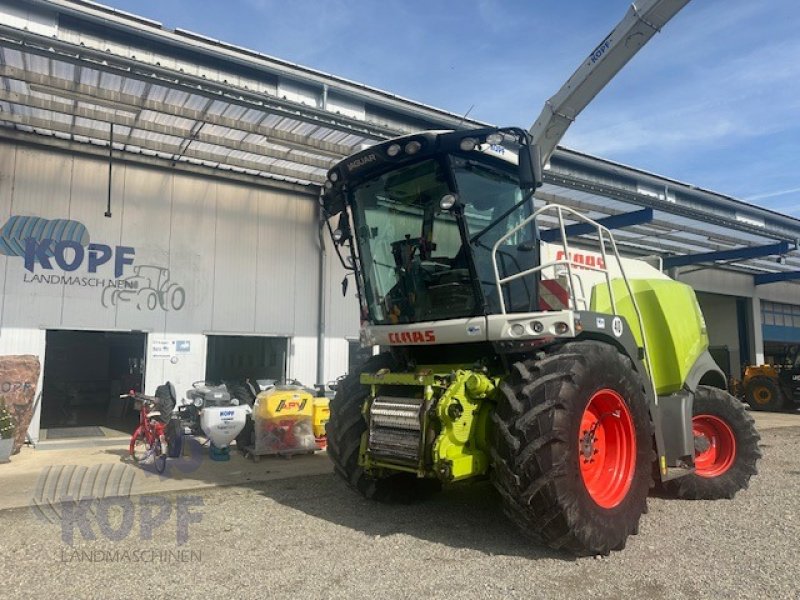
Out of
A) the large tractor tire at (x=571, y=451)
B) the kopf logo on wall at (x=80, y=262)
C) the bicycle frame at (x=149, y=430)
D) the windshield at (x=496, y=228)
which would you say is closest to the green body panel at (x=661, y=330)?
the windshield at (x=496, y=228)

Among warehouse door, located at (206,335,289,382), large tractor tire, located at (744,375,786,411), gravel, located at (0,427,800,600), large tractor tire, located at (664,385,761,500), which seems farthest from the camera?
large tractor tire, located at (744,375,786,411)

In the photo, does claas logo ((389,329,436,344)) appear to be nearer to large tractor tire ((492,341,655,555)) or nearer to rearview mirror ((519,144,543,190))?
large tractor tire ((492,341,655,555))

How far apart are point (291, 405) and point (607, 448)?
502 centimetres

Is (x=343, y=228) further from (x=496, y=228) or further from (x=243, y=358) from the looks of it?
(x=243, y=358)

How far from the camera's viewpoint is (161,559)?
4215 mm

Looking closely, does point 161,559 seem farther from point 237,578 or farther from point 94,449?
point 94,449

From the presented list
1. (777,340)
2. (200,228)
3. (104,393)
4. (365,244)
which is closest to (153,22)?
(200,228)

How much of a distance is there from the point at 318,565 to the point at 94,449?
7421mm

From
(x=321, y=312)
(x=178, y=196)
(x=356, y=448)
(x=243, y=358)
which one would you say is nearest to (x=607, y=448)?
(x=356, y=448)

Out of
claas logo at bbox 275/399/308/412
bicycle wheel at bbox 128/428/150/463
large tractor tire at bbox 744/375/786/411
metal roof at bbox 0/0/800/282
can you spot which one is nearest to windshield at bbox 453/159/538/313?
claas logo at bbox 275/399/308/412

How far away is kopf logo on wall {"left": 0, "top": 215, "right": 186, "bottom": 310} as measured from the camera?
10.3 meters

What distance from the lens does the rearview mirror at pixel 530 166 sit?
15.6 feet

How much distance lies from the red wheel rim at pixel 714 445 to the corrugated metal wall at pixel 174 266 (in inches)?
337

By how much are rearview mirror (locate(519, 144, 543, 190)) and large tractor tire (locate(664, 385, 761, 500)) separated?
3.48m
